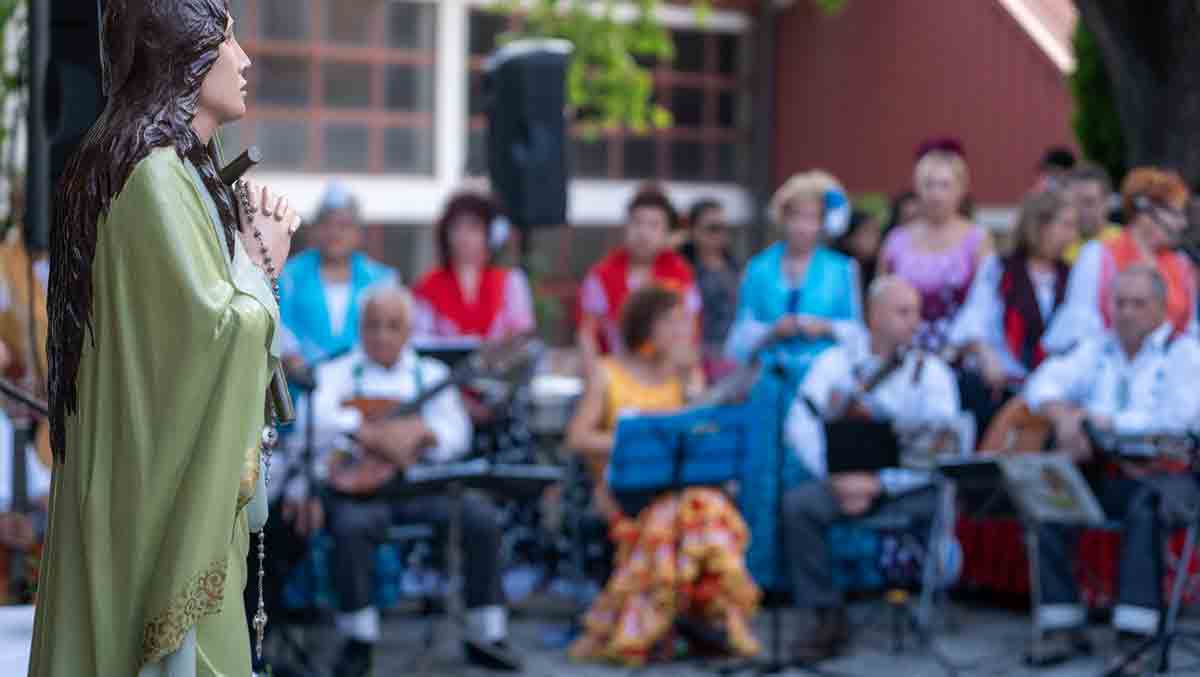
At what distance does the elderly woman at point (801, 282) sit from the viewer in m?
7.39

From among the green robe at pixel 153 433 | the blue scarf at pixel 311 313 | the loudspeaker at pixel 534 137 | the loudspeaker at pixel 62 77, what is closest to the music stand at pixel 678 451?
the blue scarf at pixel 311 313

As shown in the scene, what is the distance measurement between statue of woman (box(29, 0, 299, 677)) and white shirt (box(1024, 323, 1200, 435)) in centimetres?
427

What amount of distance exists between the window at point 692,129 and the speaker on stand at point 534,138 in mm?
11351

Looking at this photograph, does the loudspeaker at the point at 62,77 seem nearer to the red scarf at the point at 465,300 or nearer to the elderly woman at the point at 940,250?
the red scarf at the point at 465,300

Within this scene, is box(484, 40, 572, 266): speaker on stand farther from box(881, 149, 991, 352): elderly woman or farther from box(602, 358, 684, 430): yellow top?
box(881, 149, 991, 352): elderly woman

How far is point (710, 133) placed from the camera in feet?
67.8

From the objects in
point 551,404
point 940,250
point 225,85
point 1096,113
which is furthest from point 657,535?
point 1096,113

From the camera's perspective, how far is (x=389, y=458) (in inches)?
259

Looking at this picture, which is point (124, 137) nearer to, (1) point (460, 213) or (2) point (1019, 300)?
(1) point (460, 213)

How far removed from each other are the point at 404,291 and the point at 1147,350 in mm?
2813

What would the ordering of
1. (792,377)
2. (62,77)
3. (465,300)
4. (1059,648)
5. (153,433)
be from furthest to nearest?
(465,300) < (792,377) < (1059,648) < (62,77) < (153,433)

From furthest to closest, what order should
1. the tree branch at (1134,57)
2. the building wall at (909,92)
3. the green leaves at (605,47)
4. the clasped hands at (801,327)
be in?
the building wall at (909,92) → the green leaves at (605,47) → the tree branch at (1134,57) → the clasped hands at (801,327)

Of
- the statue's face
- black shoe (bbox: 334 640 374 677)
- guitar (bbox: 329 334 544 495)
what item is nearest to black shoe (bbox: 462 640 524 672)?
black shoe (bbox: 334 640 374 677)

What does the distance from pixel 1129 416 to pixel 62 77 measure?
3.99 metres
